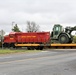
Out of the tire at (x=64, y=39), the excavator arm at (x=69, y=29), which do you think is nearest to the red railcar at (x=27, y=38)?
the tire at (x=64, y=39)

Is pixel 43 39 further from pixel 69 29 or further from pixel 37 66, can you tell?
pixel 37 66

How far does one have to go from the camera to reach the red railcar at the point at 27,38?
49969mm

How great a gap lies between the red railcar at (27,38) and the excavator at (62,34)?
1.25 meters

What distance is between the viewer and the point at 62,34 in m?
46.7

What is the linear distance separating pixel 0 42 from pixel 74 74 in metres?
38.7

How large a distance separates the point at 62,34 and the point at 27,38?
22.7 feet

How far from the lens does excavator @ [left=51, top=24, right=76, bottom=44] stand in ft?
152

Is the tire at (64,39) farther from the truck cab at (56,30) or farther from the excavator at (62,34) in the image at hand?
the truck cab at (56,30)

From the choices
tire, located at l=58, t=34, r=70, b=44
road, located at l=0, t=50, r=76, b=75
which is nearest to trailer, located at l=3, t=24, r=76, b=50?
tire, located at l=58, t=34, r=70, b=44

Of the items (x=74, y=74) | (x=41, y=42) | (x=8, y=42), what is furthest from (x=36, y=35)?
(x=74, y=74)

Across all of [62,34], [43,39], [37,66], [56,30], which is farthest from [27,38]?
[37,66]

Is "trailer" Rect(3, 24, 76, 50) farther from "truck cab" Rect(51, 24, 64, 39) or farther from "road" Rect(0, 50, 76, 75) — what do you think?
"road" Rect(0, 50, 76, 75)

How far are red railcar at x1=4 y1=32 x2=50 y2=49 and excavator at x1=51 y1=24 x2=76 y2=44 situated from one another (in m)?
1.25

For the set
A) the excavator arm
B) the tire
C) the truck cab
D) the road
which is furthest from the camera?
the truck cab
